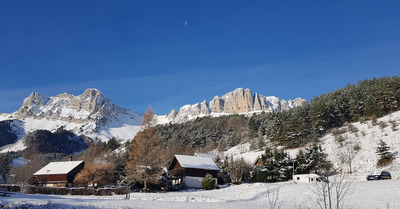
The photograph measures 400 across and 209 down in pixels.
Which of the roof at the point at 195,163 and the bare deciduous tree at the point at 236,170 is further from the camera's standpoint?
the roof at the point at 195,163

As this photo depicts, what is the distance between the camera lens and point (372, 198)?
22766 mm

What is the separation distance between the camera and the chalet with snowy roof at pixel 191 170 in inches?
1873

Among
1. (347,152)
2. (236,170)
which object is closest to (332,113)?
(347,152)

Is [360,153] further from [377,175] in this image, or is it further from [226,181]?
[226,181]

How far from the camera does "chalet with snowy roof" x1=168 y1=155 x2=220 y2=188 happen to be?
4756 centimetres

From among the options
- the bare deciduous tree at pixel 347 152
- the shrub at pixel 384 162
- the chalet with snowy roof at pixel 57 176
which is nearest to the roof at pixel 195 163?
the chalet with snowy roof at pixel 57 176

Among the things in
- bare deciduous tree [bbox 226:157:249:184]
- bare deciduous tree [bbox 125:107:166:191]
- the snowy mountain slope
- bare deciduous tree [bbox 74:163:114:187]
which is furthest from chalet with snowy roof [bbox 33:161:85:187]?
A: the snowy mountain slope

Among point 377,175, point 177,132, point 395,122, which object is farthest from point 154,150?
point 177,132

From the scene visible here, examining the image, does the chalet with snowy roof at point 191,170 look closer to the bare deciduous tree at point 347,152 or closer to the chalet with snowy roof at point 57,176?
the chalet with snowy roof at point 57,176

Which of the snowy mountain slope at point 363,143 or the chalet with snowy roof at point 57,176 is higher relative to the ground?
the snowy mountain slope at point 363,143

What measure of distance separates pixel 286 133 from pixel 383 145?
76.0ft

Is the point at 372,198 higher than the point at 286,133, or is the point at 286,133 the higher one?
the point at 286,133

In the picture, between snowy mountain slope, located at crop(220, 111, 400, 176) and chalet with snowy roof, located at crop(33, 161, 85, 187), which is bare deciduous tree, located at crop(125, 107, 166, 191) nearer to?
chalet with snowy roof, located at crop(33, 161, 85, 187)

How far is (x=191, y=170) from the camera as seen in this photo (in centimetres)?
4828
